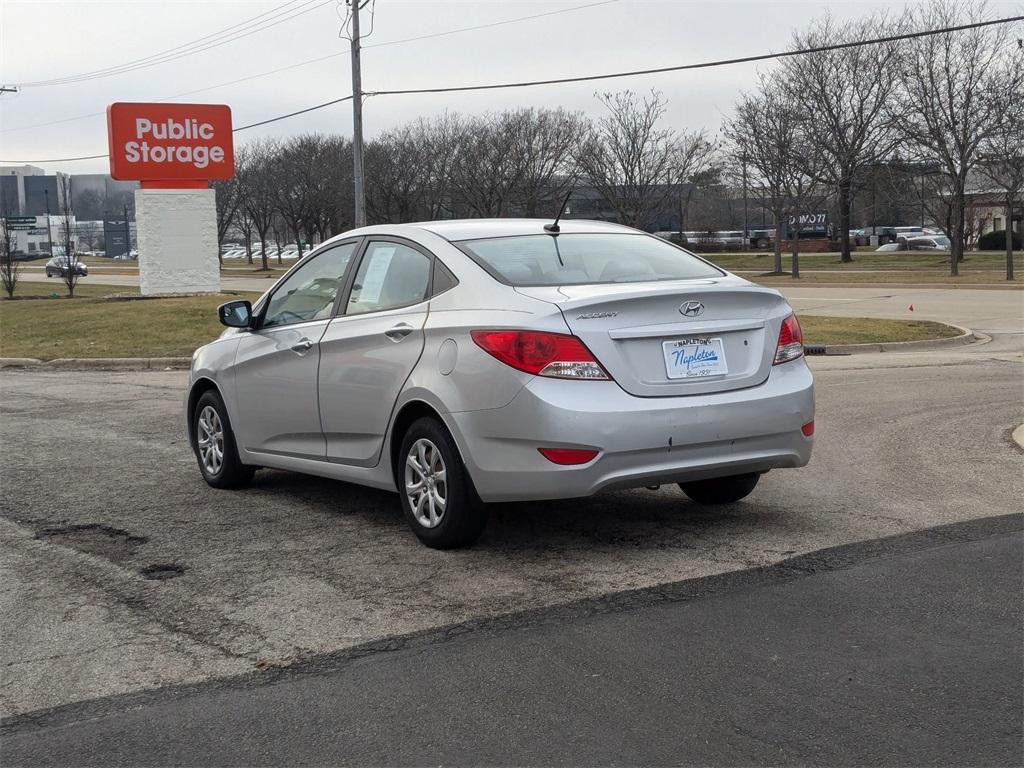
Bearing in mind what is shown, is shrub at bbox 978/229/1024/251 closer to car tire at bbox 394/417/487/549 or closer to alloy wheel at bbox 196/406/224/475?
alloy wheel at bbox 196/406/224/475

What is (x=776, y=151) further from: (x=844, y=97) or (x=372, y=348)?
(x=372, y=348)

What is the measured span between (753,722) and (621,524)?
2.84 metres

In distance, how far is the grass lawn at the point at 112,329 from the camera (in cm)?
1909

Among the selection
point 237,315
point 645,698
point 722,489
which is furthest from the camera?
point 237,315

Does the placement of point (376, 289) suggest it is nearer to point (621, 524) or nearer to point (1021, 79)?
point (621, 524)

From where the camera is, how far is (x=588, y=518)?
6.77 m

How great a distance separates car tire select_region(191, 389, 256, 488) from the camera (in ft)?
25.4

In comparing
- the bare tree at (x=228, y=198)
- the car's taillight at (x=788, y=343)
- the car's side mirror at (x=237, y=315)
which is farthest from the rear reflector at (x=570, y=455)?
the bare tree at (x=228, y=198)

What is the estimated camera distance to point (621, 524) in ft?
21.7

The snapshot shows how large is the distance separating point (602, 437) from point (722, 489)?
1.69 metres

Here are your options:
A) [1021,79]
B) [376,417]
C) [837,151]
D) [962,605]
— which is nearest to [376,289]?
[376,417]

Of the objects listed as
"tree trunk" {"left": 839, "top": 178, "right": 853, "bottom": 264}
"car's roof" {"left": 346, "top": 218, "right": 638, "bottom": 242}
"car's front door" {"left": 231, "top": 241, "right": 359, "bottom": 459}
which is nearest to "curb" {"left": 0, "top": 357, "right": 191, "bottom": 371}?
"car's front door" {"left": 231, "top": 241, "right": 359, "bottom": 459}

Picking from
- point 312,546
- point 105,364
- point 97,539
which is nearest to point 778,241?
point 105,364

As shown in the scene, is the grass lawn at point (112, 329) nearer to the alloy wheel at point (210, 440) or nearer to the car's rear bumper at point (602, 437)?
the alloy wheel at point (210, 440)
